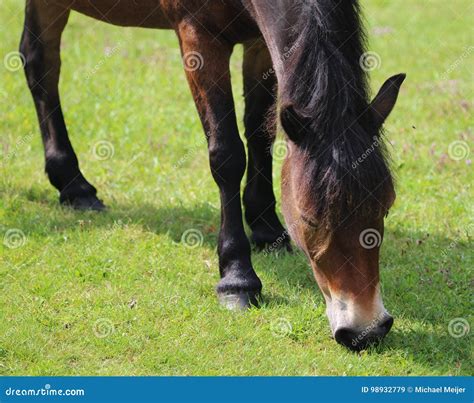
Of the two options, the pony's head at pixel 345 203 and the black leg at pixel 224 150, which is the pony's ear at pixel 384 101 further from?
the black leg at pixel 224 150

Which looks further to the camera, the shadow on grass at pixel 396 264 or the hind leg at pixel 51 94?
the hind leg at pixel 51 94

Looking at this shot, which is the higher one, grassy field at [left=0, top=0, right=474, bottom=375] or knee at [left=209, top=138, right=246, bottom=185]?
knee at [left=209, top=138, right=246, bottom=185]

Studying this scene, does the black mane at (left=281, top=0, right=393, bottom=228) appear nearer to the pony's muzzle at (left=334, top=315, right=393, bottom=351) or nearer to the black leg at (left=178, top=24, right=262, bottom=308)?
the pony's muzzle at (left=334, top=315, right=393, bottom=351)

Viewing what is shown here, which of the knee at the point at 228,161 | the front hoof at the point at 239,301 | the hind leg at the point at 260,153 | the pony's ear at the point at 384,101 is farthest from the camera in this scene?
the hind leg at the point at 260,153

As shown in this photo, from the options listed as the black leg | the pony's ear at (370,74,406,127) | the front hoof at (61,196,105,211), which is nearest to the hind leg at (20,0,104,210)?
the front hoof at (61,196,105,211)

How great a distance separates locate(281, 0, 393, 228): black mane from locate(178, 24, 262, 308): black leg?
86 centimetres

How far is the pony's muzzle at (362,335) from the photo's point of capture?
15.4ft

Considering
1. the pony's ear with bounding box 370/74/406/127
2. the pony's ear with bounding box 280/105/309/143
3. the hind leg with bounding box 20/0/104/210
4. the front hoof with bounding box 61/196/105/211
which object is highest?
the pony's ear with bounding box 370/74/406/127

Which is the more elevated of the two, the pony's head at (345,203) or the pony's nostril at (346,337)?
the pony's head at (345,203)

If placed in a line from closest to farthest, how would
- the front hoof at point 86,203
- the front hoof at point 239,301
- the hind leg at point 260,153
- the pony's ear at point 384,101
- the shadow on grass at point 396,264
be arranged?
the pony's ear at point 384,101, the shadow on grass at point 396,264, the front hoof at point 239,301, the hind leg at point 260,153, the front hoof at point 86,203

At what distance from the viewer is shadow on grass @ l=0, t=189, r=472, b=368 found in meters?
5.29

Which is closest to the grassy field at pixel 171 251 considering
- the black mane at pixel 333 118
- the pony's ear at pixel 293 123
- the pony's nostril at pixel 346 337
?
the pony's nostril at pixel 346 337

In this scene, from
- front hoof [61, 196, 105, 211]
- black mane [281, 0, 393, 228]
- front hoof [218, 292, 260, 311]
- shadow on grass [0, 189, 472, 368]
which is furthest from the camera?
front hoof [61, 196, 105, 211]

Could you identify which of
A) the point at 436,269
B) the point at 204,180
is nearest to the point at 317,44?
the point at 436,269
